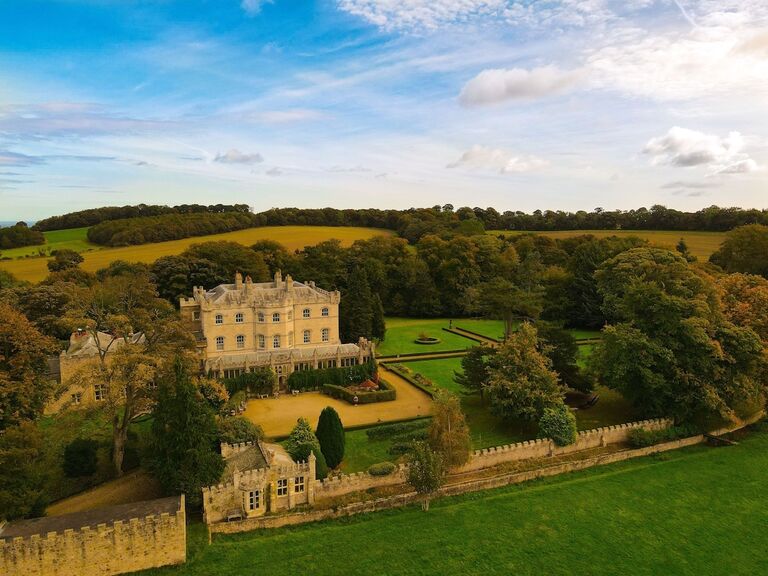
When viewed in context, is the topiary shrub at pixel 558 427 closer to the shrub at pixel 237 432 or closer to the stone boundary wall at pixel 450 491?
the stone boundary wall at pixel 450 491

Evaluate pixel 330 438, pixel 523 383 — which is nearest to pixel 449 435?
pixel 330 438

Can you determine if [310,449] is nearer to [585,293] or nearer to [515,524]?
[515,524]

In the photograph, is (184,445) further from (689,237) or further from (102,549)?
(689,237)

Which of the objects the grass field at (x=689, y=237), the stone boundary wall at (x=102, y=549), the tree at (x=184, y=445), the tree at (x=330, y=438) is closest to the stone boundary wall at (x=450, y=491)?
the tree at (x=184, y=445)

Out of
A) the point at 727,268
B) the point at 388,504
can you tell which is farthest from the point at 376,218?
the point at 388,504

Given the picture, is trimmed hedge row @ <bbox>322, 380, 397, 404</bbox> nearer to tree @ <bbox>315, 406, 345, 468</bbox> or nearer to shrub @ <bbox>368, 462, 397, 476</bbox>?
tree @ <bbox>315, 406, 345, 468</bbox>
